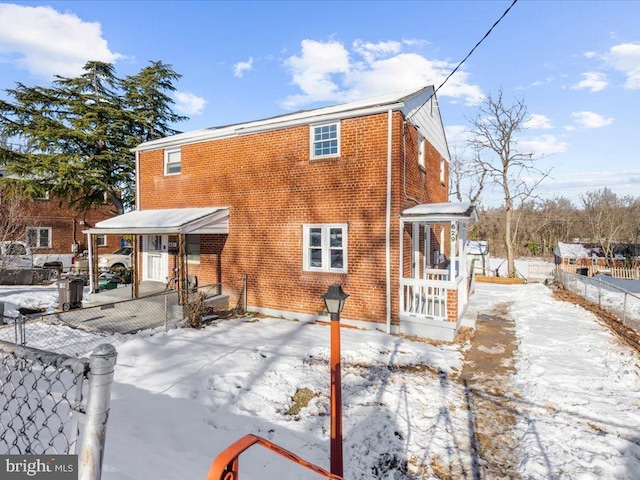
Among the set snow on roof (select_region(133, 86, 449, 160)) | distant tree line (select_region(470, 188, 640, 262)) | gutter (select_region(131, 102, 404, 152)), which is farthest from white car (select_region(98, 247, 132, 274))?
distant tree line (select_region(470, 188, 640, 262))

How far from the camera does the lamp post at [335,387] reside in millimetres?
3867

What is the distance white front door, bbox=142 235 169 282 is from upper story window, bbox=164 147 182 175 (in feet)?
8.46

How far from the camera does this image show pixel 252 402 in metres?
5.76

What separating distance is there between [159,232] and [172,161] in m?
4.25

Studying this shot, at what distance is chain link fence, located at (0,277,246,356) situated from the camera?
27.4 ft

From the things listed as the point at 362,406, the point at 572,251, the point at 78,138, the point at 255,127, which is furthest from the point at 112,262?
the point at 572,251

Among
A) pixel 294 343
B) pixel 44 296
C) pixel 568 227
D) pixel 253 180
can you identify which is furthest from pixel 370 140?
pixel 568 227

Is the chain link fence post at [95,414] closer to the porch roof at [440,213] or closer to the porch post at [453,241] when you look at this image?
the porch roof at [440,213]

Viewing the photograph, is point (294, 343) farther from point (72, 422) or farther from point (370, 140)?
point (72, 422)

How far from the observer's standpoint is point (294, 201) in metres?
11.4

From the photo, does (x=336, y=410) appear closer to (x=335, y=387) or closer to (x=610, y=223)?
(x=335, y=387)

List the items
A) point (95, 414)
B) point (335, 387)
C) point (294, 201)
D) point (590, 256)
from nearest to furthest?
point (95, 414), point (335, 387), point (294, 201), point (590, 256)

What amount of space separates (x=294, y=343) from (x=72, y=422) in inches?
288

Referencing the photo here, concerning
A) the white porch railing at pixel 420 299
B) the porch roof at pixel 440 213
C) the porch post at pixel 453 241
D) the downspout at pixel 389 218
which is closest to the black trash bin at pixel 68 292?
the downspout at pixel 389 218
